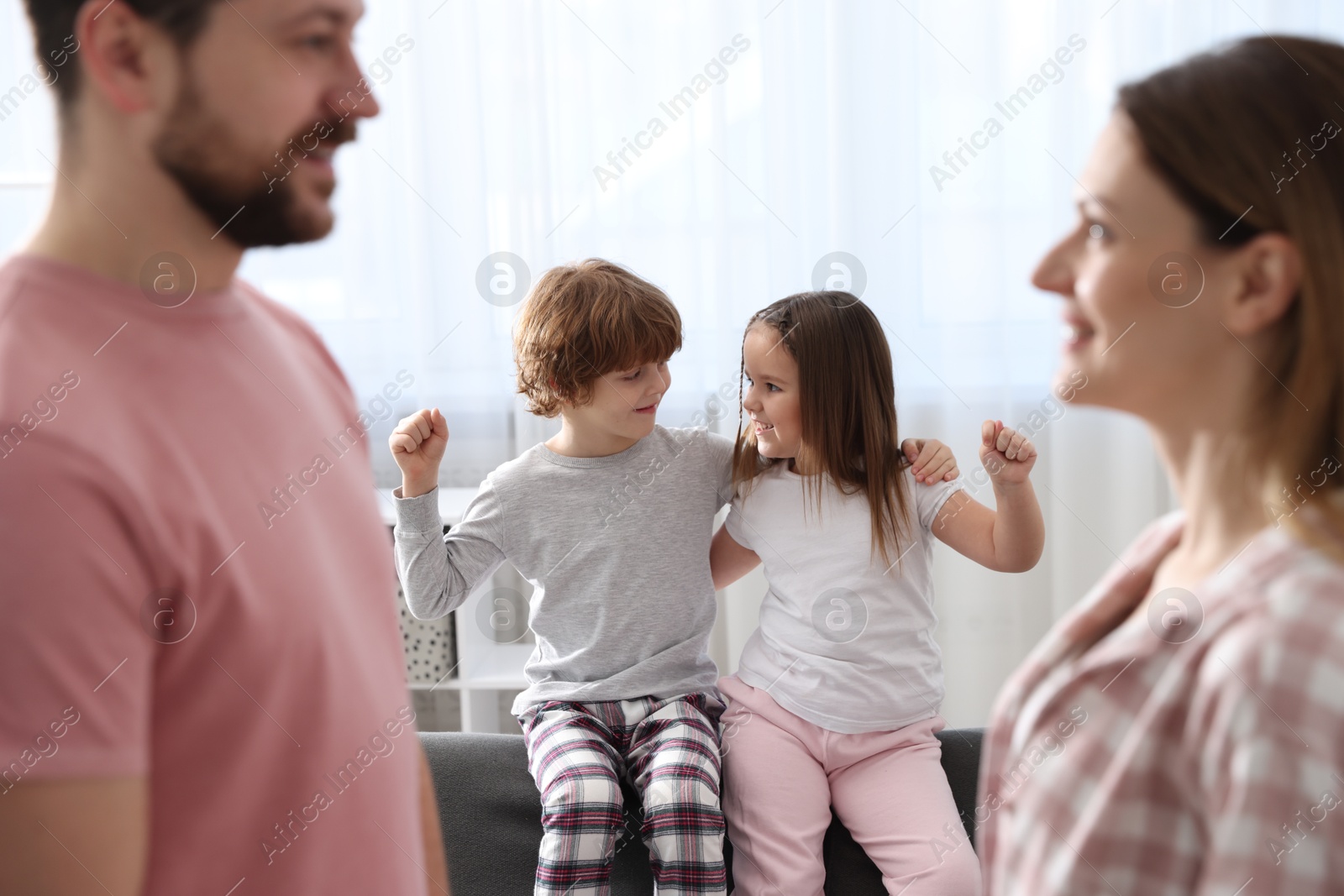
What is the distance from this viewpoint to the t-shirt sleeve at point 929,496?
168 cm

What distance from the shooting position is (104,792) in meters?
0.54

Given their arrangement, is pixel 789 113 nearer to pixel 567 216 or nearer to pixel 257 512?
pixel 567 216

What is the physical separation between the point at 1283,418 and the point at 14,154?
2716 millimetres

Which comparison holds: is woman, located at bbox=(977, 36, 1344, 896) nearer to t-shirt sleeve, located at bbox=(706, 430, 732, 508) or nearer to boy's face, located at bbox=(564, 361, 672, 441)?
boy's face, located at bbox=(564, 361, 672, 441)

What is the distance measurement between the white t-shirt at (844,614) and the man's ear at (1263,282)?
1.05m

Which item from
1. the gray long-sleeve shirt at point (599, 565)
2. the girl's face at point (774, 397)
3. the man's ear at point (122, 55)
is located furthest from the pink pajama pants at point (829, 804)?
the man's ear at point (122, 55)

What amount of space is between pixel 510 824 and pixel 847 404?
2.85 ft

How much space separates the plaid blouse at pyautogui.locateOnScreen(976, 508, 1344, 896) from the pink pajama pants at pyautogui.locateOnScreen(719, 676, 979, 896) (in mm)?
794

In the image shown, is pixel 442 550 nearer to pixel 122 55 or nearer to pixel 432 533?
pixel 432 533

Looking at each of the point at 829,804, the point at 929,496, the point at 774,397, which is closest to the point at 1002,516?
the point at 929,496

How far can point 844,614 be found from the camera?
5.46 ft

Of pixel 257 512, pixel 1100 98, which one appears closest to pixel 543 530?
pixel 257 512

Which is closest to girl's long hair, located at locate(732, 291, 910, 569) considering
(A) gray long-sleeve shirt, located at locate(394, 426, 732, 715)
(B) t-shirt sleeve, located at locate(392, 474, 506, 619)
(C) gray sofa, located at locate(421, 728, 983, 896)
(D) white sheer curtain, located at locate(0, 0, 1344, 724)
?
(A) gray long-sleeve shirt, located at locate(394, 426, 732, 715)

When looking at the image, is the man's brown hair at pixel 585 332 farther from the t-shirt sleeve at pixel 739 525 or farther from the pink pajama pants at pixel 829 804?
the pink pajama pants at pixel 829 804
